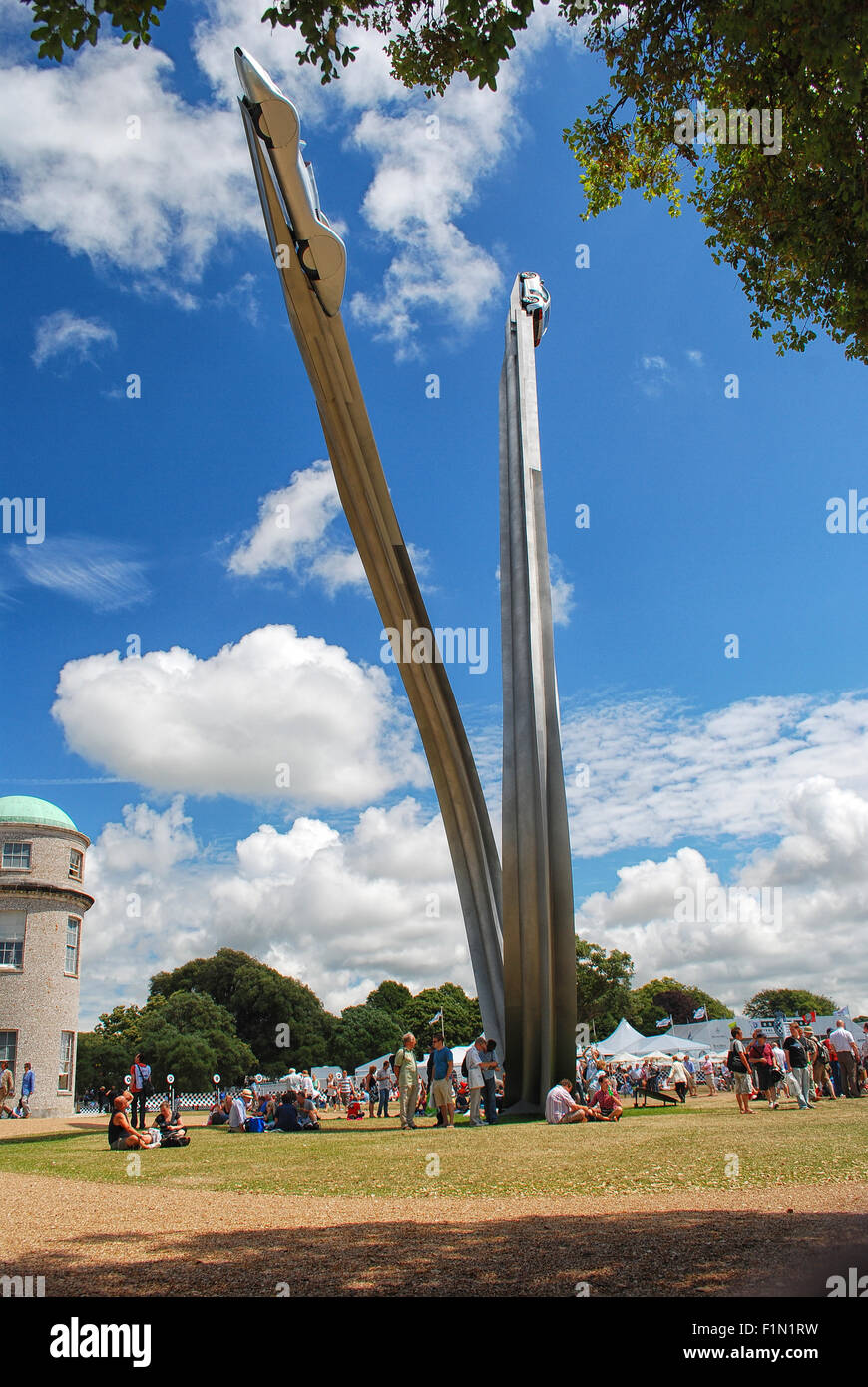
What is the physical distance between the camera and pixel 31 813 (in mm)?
33562

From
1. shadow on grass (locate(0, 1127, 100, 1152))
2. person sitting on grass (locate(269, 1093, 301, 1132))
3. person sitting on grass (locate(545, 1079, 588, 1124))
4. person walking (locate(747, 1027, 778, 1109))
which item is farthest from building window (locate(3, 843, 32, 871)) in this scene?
person walking (locate(747, 1027, 778, 1109))

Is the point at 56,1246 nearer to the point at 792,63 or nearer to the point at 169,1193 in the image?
the point at 169,1193

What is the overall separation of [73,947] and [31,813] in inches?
196

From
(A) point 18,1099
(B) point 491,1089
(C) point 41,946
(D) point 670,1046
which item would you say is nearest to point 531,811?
(B) point 491,1089

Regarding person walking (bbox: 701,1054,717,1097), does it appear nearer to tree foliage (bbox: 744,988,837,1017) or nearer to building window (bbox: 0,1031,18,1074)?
building window (bbox: 0,1031,18,1074)

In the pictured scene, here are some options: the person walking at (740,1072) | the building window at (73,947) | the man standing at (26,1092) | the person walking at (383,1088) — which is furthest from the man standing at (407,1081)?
the building window at (73,947)

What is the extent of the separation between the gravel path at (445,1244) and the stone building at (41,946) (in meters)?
26.3

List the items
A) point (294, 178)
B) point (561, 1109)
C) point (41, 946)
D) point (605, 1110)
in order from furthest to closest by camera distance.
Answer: point (41, 946) → point (294, 178) → point (605, 1110) → point (561, 1109)

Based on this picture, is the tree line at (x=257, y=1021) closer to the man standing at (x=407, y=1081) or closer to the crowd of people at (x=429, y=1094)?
the crowd of people at (x=429, y=1094)

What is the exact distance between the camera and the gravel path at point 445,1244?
14.0ft

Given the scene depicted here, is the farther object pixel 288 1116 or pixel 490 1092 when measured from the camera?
pixel 288 1116

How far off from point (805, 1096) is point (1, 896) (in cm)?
2604

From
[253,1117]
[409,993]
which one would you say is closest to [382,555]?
[253,1117]

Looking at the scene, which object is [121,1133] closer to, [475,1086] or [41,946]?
[475,1086]
